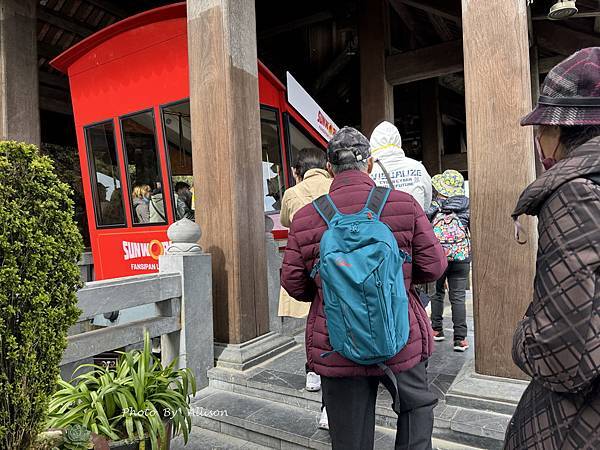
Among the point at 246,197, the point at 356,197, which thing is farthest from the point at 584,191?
the point at 246,197

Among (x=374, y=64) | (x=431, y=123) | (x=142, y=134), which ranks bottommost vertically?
(x=142, y=134)

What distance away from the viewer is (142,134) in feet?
18.9

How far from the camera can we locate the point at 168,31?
5.40 m

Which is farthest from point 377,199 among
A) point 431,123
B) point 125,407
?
point 431,123

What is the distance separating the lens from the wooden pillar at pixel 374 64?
745cm

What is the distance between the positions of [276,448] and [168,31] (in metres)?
4.87

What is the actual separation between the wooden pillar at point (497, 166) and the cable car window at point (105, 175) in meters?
4.76

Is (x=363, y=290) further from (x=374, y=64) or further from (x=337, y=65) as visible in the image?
(x=337, y=65)

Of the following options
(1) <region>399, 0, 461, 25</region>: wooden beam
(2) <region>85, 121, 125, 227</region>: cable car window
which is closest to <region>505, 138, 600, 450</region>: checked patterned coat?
(1) <region>399, 0, 461, 25</region>: wooden beam

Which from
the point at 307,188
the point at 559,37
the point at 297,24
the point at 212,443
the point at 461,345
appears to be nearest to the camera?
the point at 212,443

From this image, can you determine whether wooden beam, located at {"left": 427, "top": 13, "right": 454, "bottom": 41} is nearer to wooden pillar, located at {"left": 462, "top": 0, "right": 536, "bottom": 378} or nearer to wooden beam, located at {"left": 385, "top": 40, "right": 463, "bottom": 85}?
wooden beam, located at {"left": 385, "top": 40, "right": 463, "bottom": 85}

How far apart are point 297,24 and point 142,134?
491 cm

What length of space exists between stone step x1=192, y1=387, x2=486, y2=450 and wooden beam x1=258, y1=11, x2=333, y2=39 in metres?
7.67

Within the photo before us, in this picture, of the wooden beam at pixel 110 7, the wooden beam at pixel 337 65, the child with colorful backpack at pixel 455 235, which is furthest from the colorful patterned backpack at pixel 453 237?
the wooden beam at pixel 110 7
